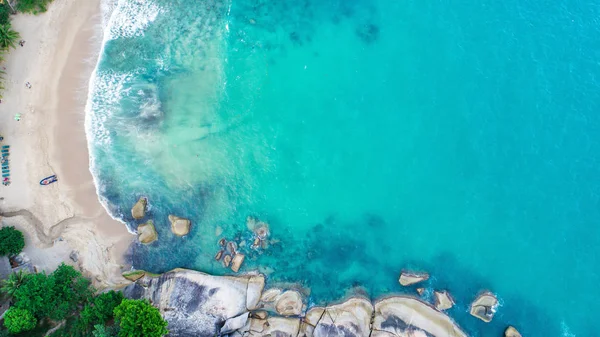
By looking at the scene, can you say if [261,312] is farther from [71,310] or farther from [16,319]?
[16,319]

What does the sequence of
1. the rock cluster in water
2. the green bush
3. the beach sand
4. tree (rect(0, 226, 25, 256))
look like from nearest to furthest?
tree (rect(0, 226, 25, 256)) → the rock cluster in water → the beach sand → the green bush

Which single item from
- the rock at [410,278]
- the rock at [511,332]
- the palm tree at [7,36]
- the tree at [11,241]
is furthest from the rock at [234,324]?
the palm tree at [7,36]

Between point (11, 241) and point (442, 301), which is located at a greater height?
point (11, 241)

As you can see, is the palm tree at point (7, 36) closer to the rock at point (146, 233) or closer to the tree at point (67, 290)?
the rock at point (146, 233)

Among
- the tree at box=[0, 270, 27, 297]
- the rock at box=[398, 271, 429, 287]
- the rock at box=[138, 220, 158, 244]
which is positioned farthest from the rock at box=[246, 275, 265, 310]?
the tree at box=[0, 270, 27, 297]

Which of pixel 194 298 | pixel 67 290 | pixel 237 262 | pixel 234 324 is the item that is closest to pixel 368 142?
pixel 237 262

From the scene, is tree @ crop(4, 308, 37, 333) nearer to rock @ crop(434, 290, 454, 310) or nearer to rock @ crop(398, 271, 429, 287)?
rock @ crop(398, 271, 429, 287)
